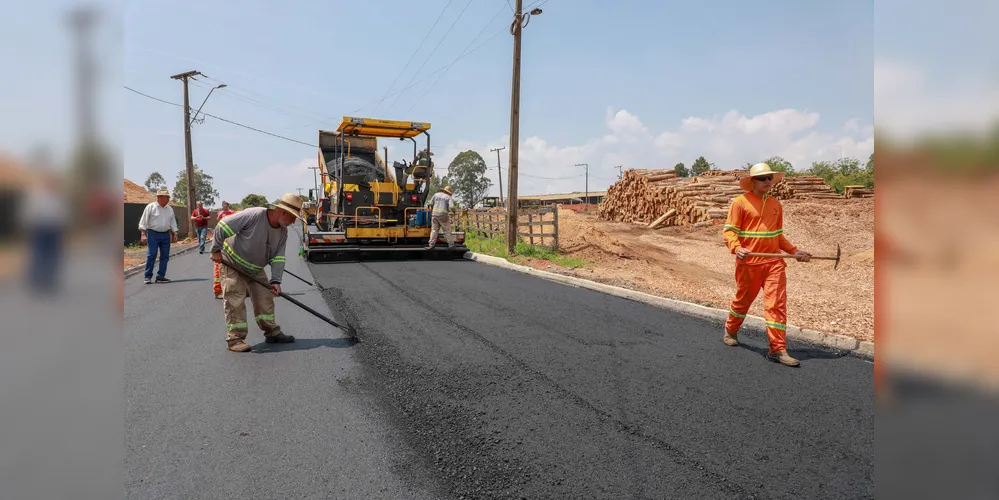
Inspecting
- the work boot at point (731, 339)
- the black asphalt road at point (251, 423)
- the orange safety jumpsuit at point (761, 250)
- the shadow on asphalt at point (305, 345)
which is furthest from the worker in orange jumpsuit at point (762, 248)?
the shadow on asphalt at point (305, 345)

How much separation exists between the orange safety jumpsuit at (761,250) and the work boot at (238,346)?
4446 millimetres

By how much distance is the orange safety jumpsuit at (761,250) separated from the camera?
4.74 m

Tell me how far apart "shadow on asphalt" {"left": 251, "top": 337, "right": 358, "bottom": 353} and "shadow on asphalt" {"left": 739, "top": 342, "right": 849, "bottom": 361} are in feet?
12.4

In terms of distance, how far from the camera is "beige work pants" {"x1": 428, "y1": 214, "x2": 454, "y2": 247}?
43.2 ft

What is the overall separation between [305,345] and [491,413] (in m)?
2.49

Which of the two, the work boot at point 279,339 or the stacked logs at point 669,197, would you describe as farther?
the stacked logs at point 669,197

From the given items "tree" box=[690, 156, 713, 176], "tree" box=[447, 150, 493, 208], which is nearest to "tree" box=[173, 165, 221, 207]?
"tree" box=[447, 150, 493, 208]

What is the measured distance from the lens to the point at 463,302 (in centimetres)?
742

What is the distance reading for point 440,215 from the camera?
518 inches

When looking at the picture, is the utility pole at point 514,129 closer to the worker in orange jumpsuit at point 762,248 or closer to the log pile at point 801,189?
the worker in orange jumpsuit at point 762,248

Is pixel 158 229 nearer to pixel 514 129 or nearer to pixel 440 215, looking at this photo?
pixel 440 215
